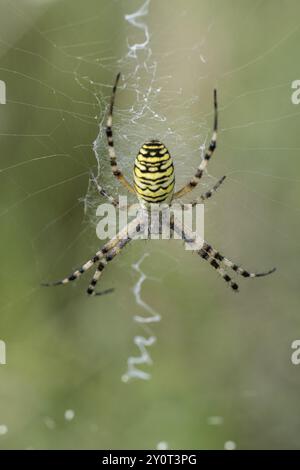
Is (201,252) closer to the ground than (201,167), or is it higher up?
closer to the ground

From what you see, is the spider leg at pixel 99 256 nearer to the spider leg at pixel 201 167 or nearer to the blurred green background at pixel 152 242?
the blurred green background at pixel 152 242

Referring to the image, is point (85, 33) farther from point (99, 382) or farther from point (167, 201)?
point (99, 382)

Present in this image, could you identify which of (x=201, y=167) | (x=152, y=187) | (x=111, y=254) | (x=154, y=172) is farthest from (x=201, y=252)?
(x=154, y=172)

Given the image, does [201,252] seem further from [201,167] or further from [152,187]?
[152,187]

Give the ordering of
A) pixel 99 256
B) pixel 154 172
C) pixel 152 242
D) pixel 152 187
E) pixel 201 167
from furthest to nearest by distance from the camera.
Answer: pixel 152 242, pixel 99 256, pixel 201 167, pixel 152 187, pixel 154 172

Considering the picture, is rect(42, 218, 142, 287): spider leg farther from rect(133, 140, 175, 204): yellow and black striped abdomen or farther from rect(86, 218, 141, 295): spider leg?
rect(133, 140, 175, 204): yellow and black striped abdomen

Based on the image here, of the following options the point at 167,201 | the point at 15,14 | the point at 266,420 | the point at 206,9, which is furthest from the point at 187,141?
the point at 266,420

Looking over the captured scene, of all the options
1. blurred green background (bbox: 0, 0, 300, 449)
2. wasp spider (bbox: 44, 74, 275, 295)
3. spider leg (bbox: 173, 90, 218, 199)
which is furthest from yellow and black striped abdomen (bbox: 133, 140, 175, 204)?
blurred green background (bbox: 0, 0, 300, 449)

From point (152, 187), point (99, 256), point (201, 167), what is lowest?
point (99, 256)
